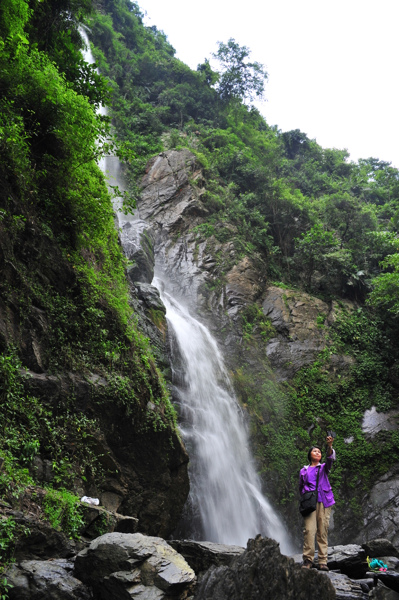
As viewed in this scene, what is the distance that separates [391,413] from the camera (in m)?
14.6

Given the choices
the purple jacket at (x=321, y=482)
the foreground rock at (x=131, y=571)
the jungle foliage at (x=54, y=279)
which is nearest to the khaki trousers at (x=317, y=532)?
the purple jacket at (x=321, y=482)

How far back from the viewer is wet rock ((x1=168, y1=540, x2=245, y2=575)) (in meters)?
5.80

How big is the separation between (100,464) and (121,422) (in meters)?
0.77

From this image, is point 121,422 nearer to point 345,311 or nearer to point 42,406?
point 42,406

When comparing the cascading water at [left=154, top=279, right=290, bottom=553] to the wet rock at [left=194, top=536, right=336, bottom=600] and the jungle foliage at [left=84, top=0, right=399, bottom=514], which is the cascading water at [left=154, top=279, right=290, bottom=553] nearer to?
the jungle foliage at [left=84, top=0, right=399, bottom=514]

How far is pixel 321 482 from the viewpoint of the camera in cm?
546

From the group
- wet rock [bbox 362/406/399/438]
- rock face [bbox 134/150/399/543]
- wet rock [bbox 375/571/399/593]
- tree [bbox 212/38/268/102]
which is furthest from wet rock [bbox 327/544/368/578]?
tree [bbox 212/38/268/102]

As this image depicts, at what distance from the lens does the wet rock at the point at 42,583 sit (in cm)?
345

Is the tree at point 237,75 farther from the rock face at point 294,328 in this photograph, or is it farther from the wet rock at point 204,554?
the wet rock at point 204,554

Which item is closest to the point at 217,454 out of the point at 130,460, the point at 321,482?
the point at 130,460

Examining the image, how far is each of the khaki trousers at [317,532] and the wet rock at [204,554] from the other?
1.04 m

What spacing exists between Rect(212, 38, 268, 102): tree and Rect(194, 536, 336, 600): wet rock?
35.3 meters

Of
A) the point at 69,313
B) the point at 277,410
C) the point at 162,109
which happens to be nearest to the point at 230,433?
the point at 277,410

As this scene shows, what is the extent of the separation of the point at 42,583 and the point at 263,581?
200 centimetres
